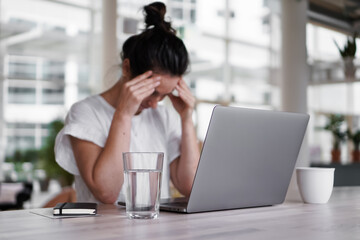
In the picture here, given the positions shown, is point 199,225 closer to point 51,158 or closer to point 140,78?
point 140,78

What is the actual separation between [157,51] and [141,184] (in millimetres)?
661

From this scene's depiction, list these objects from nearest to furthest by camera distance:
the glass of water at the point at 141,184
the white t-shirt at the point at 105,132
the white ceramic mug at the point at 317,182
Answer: the glass of water at the point at 141,184 < the white ceramic mug at the point at 317,182 < the white t-shirt at the point at 105,132

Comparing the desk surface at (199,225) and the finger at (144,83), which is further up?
the finger at (144,83)

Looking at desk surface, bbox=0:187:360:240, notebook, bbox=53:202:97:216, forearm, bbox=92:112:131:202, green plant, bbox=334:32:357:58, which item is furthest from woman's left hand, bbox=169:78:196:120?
green plant, bbox=334:32:357:58

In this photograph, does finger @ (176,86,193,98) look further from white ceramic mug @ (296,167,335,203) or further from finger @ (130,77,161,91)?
white ceramic mug @ (296,167,335,203)

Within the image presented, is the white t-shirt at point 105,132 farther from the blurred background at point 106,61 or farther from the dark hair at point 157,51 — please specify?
the blurred background at point 106,61

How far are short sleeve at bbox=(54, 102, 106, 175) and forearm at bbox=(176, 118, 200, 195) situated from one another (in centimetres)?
28

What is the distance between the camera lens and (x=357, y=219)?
3.28 ft

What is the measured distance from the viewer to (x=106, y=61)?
668 centimetres

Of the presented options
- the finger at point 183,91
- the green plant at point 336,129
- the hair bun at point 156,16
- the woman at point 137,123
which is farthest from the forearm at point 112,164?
the green plant at point 336,129

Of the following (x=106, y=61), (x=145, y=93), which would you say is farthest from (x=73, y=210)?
(x=106, y=61)

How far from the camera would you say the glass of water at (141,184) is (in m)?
0.98

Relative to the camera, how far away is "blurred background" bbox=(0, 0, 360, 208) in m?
6.46

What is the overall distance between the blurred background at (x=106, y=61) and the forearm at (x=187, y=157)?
359cm
